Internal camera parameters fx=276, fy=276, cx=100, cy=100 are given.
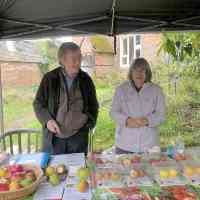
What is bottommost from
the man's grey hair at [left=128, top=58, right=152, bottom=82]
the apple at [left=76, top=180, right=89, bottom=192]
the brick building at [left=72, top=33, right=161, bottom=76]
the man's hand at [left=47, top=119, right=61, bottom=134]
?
the apple at [left=76, top=180, right=89, bottom=192]

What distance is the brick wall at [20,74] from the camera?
15.9 ft

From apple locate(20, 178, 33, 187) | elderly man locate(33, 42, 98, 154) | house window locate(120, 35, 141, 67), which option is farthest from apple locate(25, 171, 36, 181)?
house window locate(120, 35, 141, 67)

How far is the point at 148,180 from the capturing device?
133cm

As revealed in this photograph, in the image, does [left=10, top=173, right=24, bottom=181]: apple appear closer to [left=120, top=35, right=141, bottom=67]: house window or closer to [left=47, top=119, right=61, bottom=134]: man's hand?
[left=47, top=119, right=61, bottom=134]: man's hand

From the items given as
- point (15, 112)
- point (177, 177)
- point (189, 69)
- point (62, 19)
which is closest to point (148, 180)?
point (177, 177)

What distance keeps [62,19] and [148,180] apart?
169 centimetres

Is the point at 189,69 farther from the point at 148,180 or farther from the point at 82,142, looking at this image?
the point at 148,180

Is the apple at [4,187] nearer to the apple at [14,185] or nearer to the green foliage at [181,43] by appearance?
the apple at [14,185]

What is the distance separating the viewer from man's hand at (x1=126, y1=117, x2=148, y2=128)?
194cm

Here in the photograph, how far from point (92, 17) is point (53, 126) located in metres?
1.15

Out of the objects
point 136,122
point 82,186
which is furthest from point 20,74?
point 82,186

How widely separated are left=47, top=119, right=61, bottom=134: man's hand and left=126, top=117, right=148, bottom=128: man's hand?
493mm

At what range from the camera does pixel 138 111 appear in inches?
79.4

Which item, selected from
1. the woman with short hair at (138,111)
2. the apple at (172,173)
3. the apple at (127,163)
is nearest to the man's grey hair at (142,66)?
the woman with short hair at (138,111)
